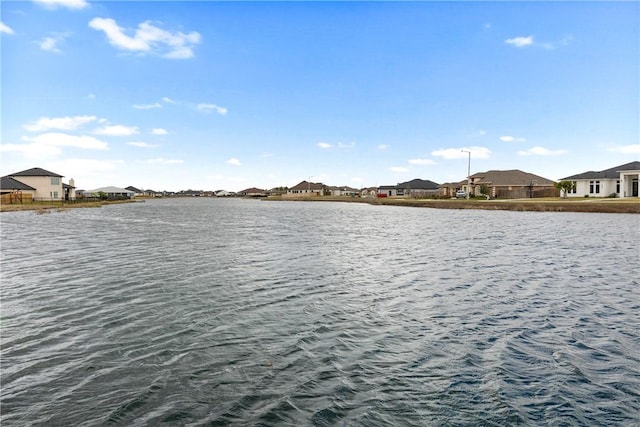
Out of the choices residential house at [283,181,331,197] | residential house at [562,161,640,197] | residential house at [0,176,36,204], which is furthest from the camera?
residential house at [283,181,331,197]

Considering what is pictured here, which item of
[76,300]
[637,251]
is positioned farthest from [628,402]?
[637,251]

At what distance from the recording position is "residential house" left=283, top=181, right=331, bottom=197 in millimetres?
188625

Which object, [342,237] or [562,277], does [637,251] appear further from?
[342,237]

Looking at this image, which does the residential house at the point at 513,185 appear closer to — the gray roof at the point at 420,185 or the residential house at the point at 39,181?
the gray roof at the point at 420,185

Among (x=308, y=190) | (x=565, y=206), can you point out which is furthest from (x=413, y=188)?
(x=565, y=206)

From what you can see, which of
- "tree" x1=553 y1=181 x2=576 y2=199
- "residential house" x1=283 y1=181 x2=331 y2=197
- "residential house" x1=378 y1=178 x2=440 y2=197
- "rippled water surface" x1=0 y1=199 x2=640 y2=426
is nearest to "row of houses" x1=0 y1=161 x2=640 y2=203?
"tree" x1=553 y1=181 x2=576 y2=199

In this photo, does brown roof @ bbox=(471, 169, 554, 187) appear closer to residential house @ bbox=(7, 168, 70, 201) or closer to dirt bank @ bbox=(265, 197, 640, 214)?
dirt bank @ bbox=(265, 197, 640, 214)

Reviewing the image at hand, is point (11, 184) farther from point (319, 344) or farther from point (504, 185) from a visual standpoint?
point (504, 185)

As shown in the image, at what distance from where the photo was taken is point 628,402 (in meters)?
6.42

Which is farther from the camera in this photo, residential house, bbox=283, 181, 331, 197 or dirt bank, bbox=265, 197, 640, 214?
residential house, bbox=283, 181, 331, 197

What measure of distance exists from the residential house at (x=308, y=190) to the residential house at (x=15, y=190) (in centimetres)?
11759

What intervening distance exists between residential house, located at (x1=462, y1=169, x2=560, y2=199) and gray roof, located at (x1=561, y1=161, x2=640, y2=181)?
12.6m

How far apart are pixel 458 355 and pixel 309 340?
128 inches

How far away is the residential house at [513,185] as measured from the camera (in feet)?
316
